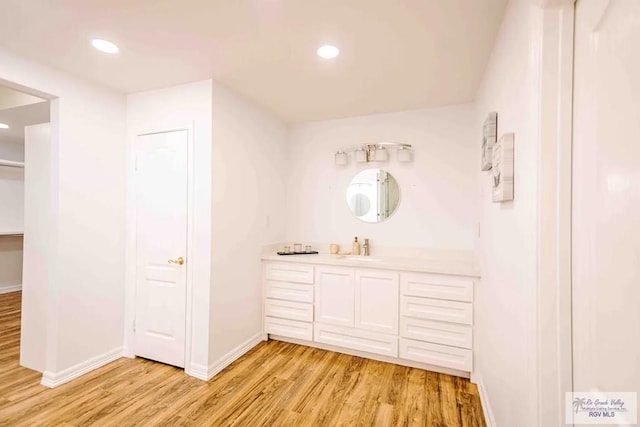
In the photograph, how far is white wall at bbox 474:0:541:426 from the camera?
1081mm

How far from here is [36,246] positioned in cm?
244

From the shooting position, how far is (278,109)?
10.3ft

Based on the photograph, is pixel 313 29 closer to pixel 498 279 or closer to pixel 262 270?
pixel 498 279

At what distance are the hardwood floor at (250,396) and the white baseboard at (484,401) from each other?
46 mm

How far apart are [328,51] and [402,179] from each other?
1637mm

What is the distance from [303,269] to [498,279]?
1.78 m

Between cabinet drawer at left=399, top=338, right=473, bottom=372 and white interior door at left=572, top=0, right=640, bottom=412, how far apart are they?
5.22 ft

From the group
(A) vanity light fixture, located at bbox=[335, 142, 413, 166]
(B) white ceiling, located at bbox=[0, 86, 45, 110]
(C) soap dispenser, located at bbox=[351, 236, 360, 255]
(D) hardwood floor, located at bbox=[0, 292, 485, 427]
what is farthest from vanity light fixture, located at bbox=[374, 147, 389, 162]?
(B) white ceiling, located at bbox=[0, 86, 45, 110]

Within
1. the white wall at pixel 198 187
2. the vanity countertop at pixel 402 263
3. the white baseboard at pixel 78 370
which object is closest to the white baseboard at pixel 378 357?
the vanity countertop at pixel 402 263

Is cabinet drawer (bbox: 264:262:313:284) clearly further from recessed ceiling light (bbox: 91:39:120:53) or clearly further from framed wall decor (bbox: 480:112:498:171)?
recessed ceiling light (bbox: 91:39:120:53)

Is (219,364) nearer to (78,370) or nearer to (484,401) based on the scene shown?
(78,370)

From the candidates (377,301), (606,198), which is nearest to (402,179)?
(377,301)

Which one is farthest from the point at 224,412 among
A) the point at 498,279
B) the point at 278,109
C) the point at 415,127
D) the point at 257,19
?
the point at 415,127

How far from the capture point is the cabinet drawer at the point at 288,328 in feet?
9.82
